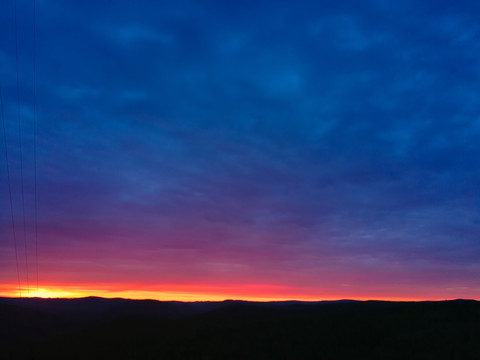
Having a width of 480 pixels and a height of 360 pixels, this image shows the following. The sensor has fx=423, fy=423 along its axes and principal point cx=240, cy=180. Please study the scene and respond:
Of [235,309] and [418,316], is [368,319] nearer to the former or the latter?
[418,316]

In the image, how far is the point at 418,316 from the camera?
43.5 m

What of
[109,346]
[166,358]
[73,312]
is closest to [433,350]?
[166,358]

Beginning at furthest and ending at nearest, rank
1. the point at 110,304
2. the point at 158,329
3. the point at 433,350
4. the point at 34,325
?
the point at 110,304 → the point at 34,325 → the point at 158,329 → the point at 433,350

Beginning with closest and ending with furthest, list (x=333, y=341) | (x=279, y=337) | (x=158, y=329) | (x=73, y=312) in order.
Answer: (x=333, y=341) < (x=279, y=337) < (x=158, y=329) < (x=73, y=312)

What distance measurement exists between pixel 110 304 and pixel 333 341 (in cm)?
10282

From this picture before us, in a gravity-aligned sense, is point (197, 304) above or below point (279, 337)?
below

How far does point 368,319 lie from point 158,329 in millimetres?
26635

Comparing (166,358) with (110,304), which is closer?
(166,358)

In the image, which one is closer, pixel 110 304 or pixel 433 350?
pixel 433 350

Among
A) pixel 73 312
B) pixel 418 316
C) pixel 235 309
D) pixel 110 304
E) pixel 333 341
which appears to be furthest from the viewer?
pixel 110 304

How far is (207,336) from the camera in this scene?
44.8 metres

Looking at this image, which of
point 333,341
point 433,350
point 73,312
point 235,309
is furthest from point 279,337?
point 73,312

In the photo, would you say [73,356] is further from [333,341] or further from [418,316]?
[418,316]

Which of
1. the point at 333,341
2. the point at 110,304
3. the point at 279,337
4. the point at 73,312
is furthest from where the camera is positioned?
the point at 110,304
